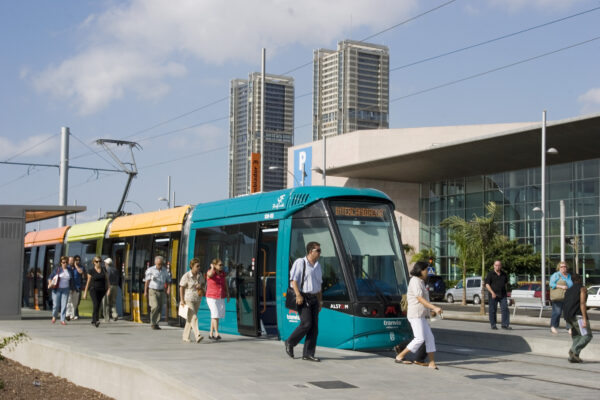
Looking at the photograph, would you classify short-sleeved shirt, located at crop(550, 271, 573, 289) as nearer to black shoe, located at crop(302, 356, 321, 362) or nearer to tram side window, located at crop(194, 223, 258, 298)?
tram side window, located at crop(194, 223, 258, 298)

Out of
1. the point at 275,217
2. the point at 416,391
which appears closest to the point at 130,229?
the point at 275,217

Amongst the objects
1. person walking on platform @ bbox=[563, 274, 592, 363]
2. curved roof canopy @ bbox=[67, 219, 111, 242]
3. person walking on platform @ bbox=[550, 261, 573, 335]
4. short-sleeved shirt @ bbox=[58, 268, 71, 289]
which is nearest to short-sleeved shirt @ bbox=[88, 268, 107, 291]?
short-sleeved shirt @ bbox=[58, 268, 71, 289]

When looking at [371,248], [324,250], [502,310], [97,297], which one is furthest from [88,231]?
[371,248]

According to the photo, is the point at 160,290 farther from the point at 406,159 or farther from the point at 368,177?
the point at 368,177

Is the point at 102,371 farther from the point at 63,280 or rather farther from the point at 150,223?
the point at 63,280

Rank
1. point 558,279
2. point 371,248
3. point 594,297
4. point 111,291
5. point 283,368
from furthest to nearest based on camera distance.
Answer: point 594,297, point 111,291, point 558,279, point 371,248, point 283,368

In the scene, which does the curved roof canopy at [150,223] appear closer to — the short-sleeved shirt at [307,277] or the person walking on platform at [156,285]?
the person walking on platform at [156,285]

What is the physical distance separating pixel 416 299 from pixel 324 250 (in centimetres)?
229

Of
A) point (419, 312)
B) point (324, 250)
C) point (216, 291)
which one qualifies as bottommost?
point (419, 312)

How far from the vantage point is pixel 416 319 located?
36.2 ft

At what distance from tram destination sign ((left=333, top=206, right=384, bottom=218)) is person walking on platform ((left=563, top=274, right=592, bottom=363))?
134 inches

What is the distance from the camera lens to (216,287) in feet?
48.0

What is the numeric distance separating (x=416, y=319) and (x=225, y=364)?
2.80 m

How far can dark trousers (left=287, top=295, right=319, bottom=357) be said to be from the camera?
10828 mm
